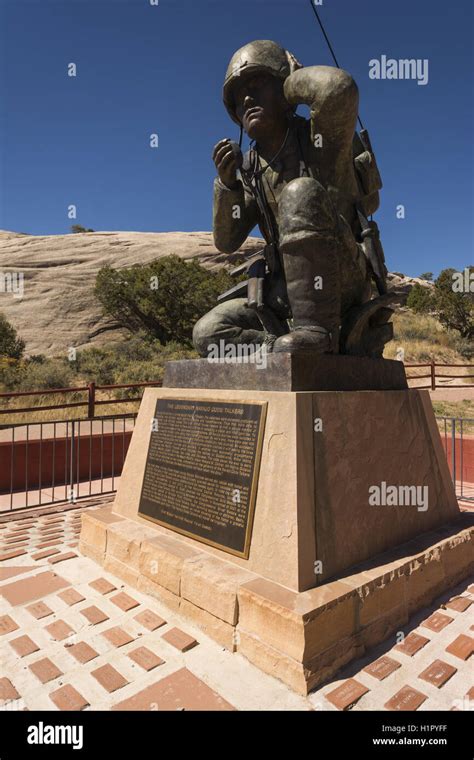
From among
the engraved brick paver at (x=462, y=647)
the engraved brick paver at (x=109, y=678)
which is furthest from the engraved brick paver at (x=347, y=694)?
the engraved brick paver at (x=109, y=678)

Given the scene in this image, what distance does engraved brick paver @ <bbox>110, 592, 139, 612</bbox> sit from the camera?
9.20ft

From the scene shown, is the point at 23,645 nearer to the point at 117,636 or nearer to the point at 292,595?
the point at 117,636

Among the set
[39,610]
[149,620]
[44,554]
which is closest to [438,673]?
[149,620]

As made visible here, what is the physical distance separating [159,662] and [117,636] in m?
0.37

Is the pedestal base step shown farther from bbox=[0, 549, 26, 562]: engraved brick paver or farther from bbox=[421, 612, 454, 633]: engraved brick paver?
bbox=[0, 549, 26, 562]: engraved brick paver

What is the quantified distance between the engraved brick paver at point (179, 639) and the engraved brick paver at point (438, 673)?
117 cm

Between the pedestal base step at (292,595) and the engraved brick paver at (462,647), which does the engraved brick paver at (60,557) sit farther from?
the engraved brick paver at (462,647)

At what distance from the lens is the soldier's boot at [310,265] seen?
2812 millimetres

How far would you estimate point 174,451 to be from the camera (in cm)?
324

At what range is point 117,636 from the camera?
252 centimetres

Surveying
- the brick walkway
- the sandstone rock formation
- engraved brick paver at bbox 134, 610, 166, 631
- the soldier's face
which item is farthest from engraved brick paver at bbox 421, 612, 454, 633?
the sandstone rock formation

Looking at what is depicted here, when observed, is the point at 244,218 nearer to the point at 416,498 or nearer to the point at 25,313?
the point at 416,498
